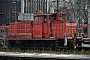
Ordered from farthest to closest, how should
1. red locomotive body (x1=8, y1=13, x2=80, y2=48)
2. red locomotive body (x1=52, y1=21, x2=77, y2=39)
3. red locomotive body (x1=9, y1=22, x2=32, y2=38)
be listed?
red locomotive body (x1=9, y1=22, x2=32, y2=38), red locomotive body (x1=52, y1=21, x2=77, y2=39), red locomotive body (x1=8, y1=13, x2=80, y2=48)

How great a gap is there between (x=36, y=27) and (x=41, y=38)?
112cm

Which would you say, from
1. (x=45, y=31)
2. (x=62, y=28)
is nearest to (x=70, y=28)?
(x=62, y=28)

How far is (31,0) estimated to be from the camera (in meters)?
67.1

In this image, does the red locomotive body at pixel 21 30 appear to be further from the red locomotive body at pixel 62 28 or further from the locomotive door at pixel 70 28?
the locomotive door at pixel 70 28

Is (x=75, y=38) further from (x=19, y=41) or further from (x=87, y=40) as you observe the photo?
(x=19, y=41)

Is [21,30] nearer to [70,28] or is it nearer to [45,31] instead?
[45,31]

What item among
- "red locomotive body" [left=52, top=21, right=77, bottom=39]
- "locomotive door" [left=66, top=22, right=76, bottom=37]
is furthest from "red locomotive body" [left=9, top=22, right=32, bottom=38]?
"locomotive door" [left=66, top=22, right=76, bottom=37]

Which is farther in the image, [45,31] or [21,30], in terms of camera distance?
[21,30]

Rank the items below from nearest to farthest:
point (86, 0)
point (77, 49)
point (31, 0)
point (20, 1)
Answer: point (77, 49), point (86, 0), point (31, 0), point (20, 1)

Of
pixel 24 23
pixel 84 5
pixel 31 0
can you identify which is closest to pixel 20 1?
pixel 31 0

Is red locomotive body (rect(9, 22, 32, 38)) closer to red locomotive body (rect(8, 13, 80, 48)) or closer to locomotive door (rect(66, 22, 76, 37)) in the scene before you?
red locomotive body (rect(8, 13, 80, 48))

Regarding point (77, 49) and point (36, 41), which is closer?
point (77, 49)

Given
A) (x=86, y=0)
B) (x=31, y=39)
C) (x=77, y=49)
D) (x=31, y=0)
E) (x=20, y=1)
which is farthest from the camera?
(x=20, y=1)

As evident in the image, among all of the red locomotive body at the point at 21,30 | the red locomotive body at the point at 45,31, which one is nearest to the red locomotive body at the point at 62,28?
the red locomotive body at the point at 45,31
